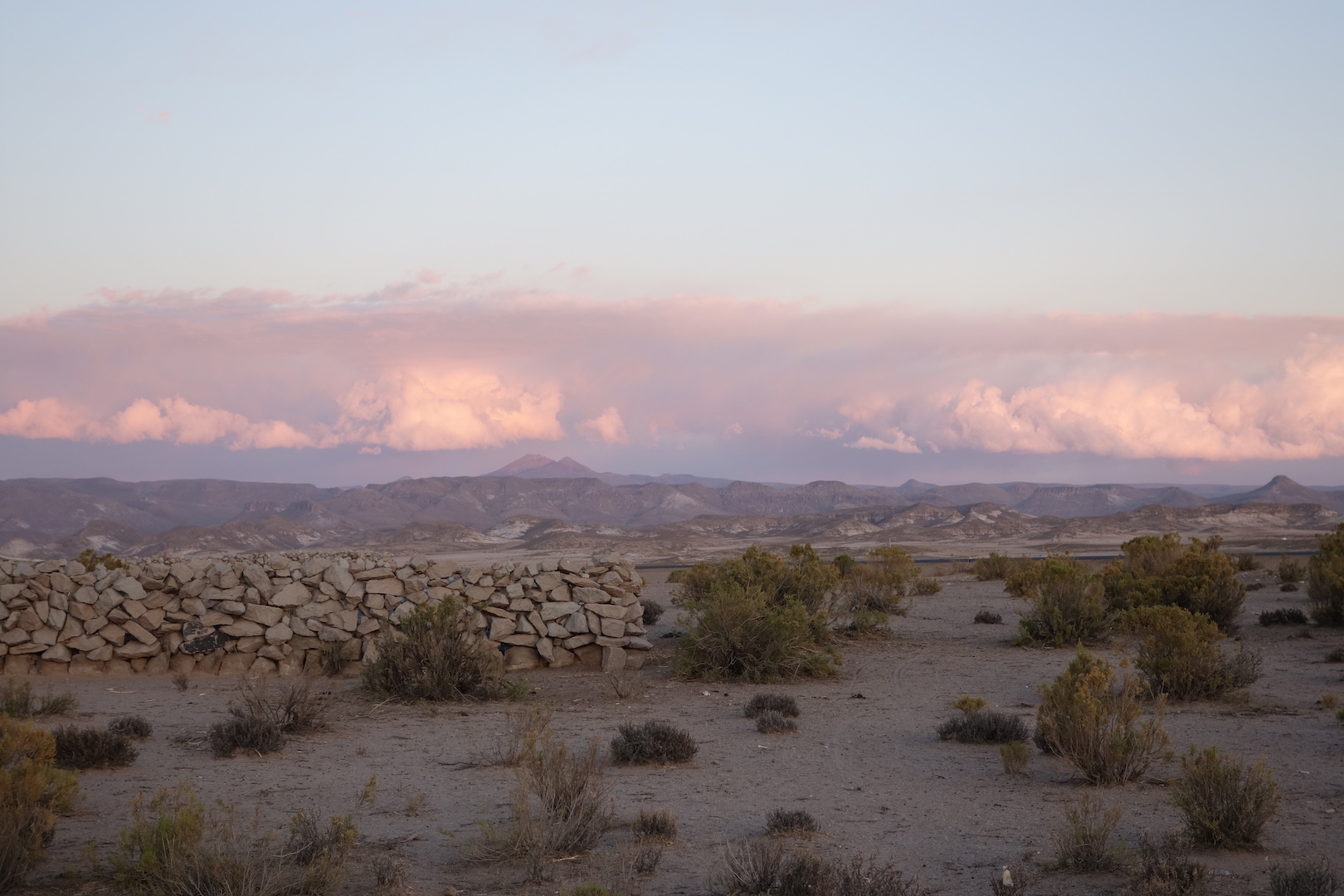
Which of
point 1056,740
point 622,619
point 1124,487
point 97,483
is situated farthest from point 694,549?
point 1124,487

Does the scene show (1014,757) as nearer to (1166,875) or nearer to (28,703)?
(1166,875)

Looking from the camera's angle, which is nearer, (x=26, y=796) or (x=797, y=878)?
(x=797, y=878)

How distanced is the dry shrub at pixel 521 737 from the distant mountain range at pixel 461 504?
79.8m

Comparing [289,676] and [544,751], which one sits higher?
[544,751]

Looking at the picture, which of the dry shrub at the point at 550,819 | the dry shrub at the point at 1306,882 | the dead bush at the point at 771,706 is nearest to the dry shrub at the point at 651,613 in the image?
the dead bush at the point at 771,706

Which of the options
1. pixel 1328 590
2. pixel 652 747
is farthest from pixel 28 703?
pixel 1328 590

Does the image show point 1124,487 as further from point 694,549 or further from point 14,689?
point 14,689

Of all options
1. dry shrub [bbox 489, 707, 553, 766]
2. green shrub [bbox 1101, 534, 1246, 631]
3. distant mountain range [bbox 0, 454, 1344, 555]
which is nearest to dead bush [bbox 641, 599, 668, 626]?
green shrub [bbox 1101, 534, 1246, 631]

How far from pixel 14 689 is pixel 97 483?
134 m

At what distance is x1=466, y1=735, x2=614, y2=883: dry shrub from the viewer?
6730 millimetres

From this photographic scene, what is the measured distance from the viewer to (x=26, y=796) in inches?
256

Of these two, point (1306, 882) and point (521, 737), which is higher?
point (1306, 882)

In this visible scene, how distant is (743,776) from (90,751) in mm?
6227

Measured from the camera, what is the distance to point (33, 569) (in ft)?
53.2
